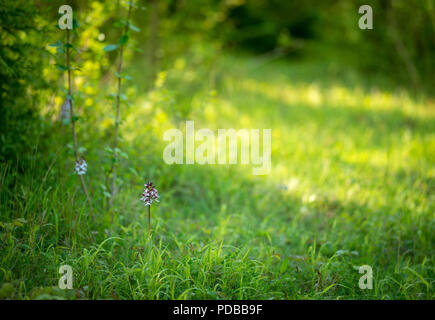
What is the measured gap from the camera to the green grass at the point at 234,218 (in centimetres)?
219

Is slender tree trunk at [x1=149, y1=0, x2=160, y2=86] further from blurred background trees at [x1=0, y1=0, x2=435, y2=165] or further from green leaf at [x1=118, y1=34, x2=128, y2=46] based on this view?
green leaf at [x1=118, y1=34, x2=128, y2=46]

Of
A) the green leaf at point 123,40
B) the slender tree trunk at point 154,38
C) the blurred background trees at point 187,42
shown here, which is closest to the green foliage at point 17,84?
the blurred background trees at point 187,42

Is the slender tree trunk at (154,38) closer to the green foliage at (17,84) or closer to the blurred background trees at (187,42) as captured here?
the blurred background trees at (187,42)

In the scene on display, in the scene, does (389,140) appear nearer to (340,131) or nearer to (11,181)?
(340,131)

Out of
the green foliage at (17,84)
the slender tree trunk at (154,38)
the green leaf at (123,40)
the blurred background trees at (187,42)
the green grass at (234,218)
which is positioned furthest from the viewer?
the slender tree trunk at (154,38)

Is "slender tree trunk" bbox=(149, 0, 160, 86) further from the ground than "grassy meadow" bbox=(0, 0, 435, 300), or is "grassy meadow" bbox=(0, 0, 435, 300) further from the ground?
"slender tree trunk" bbox=(149, 0, 160, 86)

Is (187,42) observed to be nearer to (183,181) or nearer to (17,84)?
(183,181)

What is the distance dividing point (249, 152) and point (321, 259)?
2.06 meters

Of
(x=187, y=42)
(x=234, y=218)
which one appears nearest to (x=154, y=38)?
(x=187, y=42)

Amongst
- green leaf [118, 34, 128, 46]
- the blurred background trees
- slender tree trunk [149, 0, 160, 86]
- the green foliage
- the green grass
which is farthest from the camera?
slender tree trunk [149, 0, 160, 86]

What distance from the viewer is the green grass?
7.19ft

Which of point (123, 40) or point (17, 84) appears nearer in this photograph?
point (123, 40)

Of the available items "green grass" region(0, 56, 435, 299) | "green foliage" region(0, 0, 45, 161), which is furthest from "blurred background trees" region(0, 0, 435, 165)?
"green grass" region(0, 56, 435, 299)

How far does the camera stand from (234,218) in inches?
131
